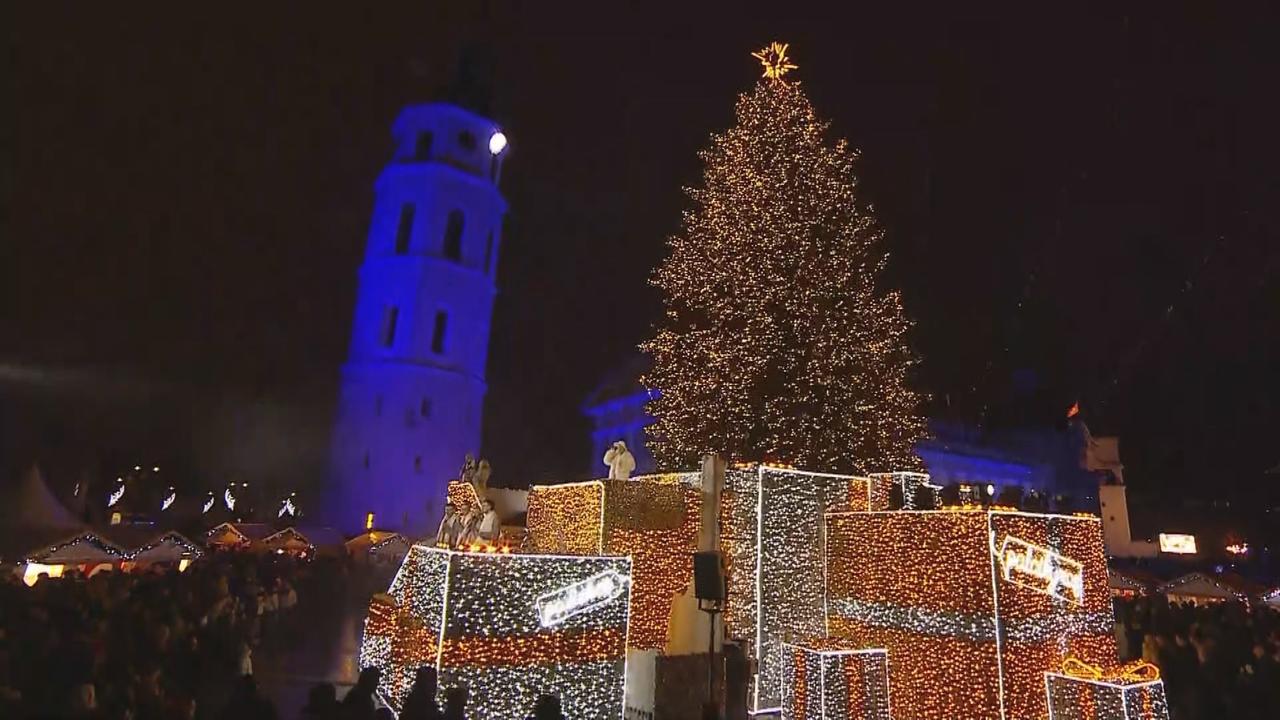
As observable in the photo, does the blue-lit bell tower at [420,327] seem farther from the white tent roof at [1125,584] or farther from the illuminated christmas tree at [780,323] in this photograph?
the white tent roof at [1125,584]

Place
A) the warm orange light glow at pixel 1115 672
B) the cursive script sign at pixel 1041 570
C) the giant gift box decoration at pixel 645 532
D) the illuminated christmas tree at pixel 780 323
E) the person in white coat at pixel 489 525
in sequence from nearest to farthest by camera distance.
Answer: the warm orange light glow at pixel 1115 672 < the cursive script sign at pixel 1041 570 < the person in white coat at pixel 489 525 < the giant gift box decoration at pixel 645 532 < the illuminated christmas tree at pixel 780 323

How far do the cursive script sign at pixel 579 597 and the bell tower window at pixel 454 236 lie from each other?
32.7m

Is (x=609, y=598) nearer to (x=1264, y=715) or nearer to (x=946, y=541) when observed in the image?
(x=946, y=541)

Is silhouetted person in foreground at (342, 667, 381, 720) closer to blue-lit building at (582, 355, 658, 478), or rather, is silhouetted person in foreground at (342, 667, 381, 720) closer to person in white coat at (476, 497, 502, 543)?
person in white coat at (476, 497, 502, 543)

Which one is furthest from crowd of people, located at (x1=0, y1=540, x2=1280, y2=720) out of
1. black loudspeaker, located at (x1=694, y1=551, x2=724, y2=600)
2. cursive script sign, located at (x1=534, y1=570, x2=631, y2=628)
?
black loudspeaker, located at (x1=694, y1=551, x2=724, y2=600)

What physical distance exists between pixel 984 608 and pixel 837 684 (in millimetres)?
2005

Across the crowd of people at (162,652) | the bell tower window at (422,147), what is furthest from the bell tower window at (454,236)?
the crowd of people at (162,652)

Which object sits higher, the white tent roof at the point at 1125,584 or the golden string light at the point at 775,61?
the golden string light at the point at 775,61

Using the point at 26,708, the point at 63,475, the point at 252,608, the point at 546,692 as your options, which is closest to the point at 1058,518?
the point at 546,692

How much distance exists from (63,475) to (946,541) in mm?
47930

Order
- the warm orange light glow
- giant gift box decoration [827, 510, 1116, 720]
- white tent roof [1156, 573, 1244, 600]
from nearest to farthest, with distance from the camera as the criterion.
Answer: the warm orange light glow, giant gift box decoration [827, 510, 1116, 720], white tent roof [1156, 573, 1244, 600]

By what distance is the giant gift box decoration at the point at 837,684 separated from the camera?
9.32m

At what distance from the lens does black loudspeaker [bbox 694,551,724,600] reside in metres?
8.60

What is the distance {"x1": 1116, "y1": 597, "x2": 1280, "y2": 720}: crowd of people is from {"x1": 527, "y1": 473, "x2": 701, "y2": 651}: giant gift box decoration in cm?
629
